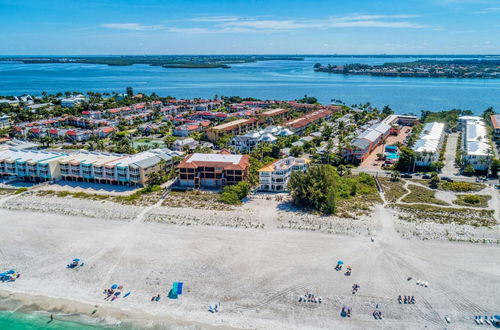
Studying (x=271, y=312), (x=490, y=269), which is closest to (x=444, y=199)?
(x=490, y=269)

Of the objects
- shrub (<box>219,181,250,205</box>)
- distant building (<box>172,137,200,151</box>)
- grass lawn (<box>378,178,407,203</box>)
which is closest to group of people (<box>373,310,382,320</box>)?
grass lawn (<box>378,178,407,203</box>)

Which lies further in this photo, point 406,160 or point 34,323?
point 406,160

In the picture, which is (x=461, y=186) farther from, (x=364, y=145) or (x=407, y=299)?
(x=407, y=299)

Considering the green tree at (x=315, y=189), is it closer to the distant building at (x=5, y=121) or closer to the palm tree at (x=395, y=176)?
the palm tree at (x=395, y=176)

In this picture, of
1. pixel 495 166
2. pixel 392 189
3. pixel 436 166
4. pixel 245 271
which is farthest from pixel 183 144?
pixel 495 166

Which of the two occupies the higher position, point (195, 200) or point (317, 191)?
point (317, 191)

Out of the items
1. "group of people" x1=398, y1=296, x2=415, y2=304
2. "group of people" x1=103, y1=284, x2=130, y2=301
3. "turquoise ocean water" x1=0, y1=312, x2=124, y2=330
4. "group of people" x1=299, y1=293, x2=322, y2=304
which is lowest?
"turquoise ocean water" x1=0, y1=312, x2=124, y2=330

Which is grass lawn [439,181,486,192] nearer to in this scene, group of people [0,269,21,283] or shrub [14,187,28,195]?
group of people [0,269,21,283]
